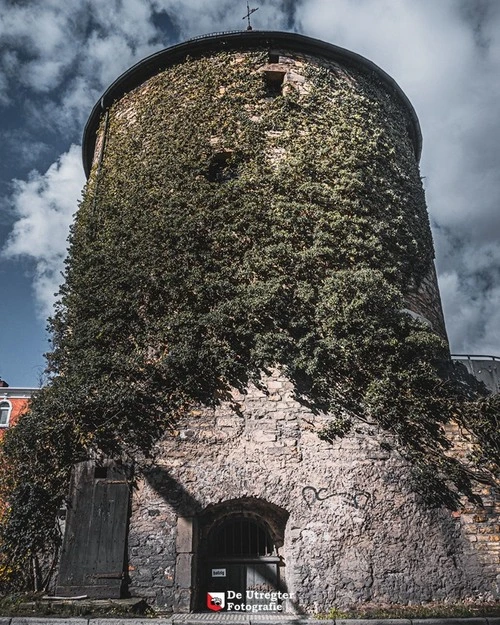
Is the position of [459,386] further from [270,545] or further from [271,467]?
[270,545]

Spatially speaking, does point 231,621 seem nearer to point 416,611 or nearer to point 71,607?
point 71,607

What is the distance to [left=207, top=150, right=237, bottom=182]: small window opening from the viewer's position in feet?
Result: 32.6

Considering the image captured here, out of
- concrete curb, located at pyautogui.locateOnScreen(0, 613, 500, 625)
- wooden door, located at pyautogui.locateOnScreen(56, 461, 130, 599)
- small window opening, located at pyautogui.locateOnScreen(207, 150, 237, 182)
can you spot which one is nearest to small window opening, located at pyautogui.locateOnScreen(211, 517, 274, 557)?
concrete curb, located at pyautogui.locateOnScreen(0, 613, 500, 625)

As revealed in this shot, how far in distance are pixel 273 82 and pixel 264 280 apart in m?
5.31

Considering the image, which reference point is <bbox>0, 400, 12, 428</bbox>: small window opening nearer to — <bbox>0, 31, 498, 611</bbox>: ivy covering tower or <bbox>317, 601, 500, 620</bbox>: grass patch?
<bbox>0, 31, 498, 611</bbox>: ivy covering tower

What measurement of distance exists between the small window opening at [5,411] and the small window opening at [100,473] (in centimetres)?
1523

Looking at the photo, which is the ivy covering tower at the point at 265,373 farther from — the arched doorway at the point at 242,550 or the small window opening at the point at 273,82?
the small window opening at the point at 273,82

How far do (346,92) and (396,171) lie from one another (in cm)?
214

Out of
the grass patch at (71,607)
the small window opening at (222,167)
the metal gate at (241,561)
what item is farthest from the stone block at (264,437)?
the small window opening at (222,167)

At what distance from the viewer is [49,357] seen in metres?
8.53

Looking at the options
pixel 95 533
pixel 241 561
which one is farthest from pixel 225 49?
pixel 241 561

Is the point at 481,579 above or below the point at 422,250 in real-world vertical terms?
below

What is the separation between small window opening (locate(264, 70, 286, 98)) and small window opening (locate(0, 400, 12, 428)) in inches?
665

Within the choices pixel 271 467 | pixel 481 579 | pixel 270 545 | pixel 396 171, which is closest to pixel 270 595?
pixel 270 545
